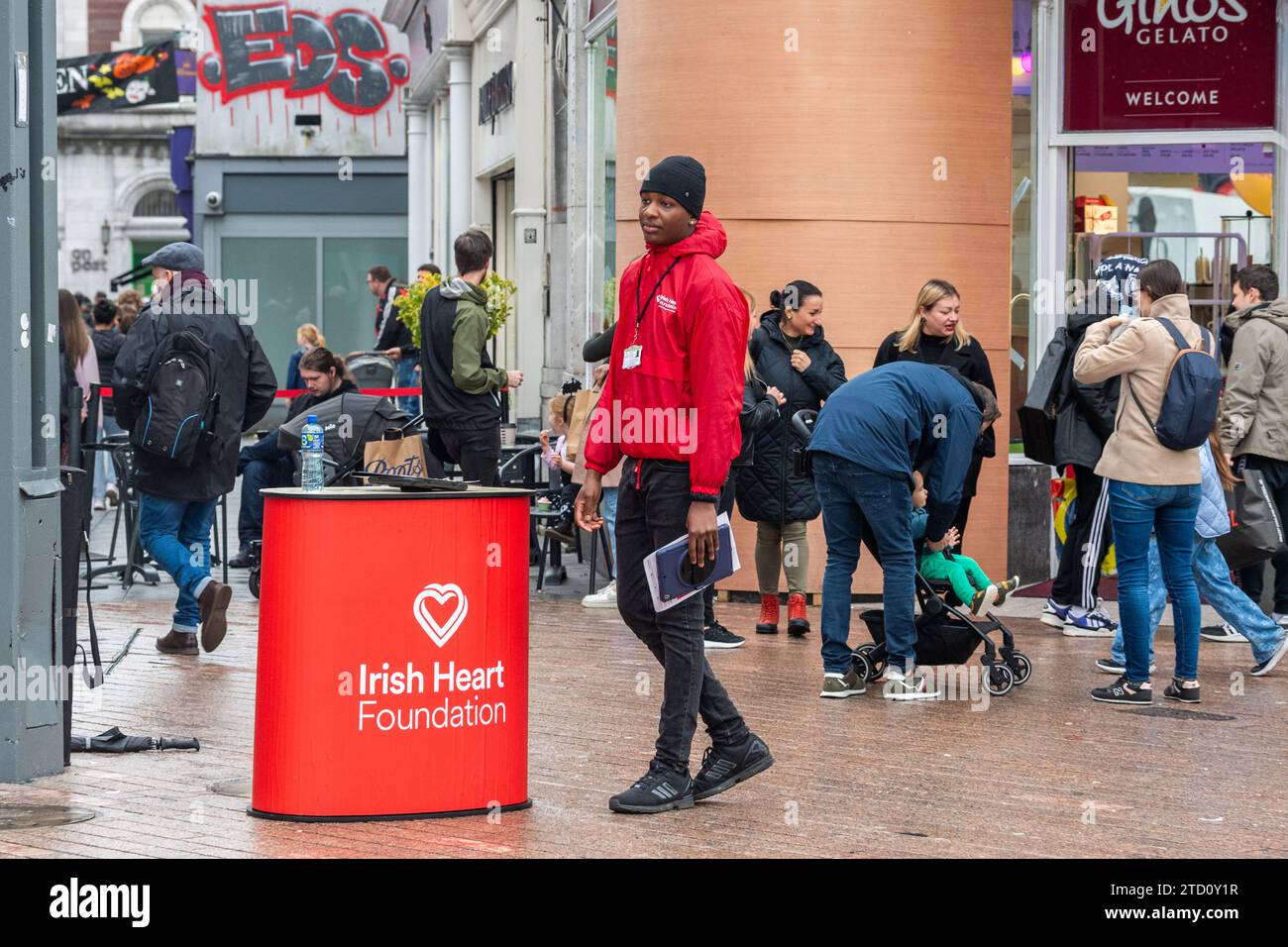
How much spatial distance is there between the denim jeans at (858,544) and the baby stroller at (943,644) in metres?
0.11

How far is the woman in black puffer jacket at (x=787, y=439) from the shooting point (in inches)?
407

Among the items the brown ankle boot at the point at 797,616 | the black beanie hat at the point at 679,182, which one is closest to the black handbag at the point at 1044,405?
the brown ankle boot at the point at 797,616

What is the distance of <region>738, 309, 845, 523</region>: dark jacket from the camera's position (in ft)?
34.0

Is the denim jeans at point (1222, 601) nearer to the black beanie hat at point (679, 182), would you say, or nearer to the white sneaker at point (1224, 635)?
the white sneaker at point (1224, 635)

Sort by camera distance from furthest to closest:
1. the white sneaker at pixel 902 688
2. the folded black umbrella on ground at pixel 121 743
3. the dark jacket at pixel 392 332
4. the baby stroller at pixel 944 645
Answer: the dark jacket at pixel 392 332
the baby stroller at pixel 944 645
the white sneaker at pixel 902 688
the folded black umbrella on ground at pixel 121 743

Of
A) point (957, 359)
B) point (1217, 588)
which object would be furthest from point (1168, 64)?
point (1217, 588)

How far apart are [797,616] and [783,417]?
3.72 feet

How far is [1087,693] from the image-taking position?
898 cm

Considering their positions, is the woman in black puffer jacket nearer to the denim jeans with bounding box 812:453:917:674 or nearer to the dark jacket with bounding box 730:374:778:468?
the dark jacket with bounding box 730:374:778:468

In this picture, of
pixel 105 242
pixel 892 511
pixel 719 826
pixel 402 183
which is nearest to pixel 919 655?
pixel 892 511

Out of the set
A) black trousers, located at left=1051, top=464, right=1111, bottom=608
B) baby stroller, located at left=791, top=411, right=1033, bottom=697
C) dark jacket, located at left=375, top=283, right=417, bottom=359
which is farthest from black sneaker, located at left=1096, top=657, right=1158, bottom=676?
dark jacket, located at left=375, top=283, right=417, bottom=359

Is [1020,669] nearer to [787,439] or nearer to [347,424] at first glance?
[787,439]
